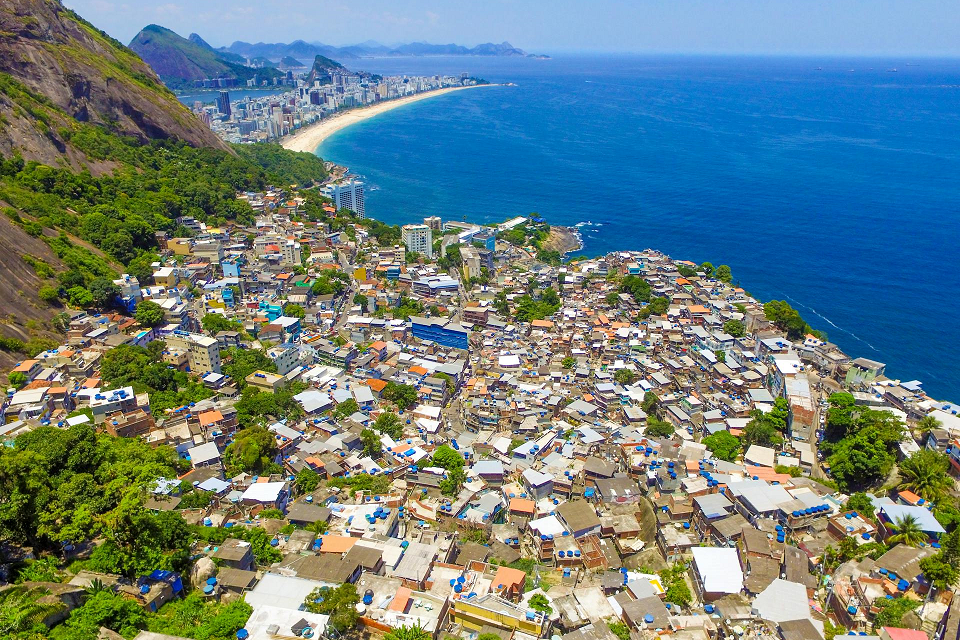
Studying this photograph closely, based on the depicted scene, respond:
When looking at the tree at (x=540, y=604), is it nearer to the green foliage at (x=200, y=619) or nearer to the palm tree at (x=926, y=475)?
the green foliage at (x=200, y=619)

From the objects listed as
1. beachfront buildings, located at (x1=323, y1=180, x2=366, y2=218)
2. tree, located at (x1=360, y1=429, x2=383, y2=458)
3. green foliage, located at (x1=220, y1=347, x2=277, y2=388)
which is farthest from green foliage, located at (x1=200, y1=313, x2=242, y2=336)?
beachfront buildings, located at (x1=323, y1=180, x2=366, y2=218)

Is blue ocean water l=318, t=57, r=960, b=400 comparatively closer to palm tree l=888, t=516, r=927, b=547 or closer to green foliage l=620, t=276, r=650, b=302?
green foliage l=620, t=276, r=650, b=302

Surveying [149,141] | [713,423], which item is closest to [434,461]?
[713,423]

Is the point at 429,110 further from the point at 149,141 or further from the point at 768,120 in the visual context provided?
the point at 149,141

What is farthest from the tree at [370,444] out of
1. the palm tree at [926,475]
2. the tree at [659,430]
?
the palm tree at [926,475]

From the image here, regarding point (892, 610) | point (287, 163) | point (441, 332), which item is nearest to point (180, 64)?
point (287, 163)
